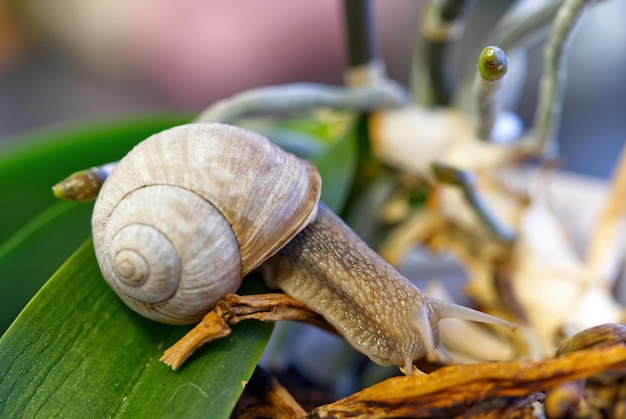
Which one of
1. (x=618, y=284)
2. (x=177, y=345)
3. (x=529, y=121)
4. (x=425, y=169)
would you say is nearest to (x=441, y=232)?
(x=425, y=169)

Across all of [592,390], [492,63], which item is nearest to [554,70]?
[492,63]

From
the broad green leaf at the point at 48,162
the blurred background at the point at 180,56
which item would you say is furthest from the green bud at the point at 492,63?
the blurred background at the point at 180,56

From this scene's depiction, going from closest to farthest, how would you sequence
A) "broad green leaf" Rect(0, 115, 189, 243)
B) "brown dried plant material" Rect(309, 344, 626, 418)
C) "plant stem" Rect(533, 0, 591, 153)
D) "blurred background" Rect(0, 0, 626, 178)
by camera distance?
"brown dried plant material" Rect(309, 344, 626, 418)
"plant stem" Rect(533, 0, 591, 153)
"broad green leaf" Rect(0, 115, 189, 243)
"blurred background" Rect(0, 0, 626, 178)

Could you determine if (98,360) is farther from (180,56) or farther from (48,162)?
(180,56)

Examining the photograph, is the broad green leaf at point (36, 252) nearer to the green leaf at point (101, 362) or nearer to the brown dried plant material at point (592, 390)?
the green leaf at point (101, 362)

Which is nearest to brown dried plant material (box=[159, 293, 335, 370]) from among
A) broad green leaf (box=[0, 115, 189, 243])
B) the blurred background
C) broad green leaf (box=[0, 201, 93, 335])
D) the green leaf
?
the green leaf

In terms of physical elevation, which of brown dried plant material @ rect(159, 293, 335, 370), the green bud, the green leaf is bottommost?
the green leaf

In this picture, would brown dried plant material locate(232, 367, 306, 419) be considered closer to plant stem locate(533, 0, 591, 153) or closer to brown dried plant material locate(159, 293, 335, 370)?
brown dried plant material locate(159, 293, 335, 370)
